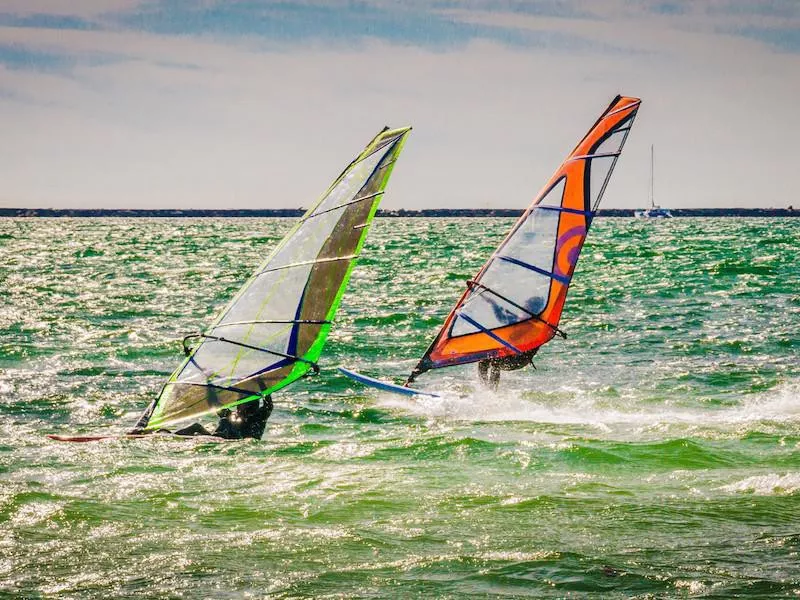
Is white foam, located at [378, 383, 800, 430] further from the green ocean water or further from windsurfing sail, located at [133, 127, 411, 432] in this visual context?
windsurfing sail, located at [133, 127, 411, 432]

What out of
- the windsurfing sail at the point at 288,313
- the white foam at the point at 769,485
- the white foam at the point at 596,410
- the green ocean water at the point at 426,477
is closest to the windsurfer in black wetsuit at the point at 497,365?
the white foam at the point at 596,410

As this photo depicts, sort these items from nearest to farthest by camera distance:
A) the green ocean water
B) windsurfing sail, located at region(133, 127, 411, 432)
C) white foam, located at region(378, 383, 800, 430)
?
1. the green ocean water
2. windsurfing sail, located at region(133, 127, 411, 432)
3. white foam, located at region(378, 383, 800, 430)

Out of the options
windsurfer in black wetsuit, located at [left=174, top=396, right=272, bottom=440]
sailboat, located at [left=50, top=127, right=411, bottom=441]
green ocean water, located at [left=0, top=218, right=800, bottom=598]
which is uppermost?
sailboat, located at [left=50, top=127, right=411, bottom=441]

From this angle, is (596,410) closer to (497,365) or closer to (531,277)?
(497,365)

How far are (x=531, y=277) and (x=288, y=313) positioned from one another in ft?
13.5

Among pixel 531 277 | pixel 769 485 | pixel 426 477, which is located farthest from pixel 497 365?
pixel 769 485

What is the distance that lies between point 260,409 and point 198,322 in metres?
11.1

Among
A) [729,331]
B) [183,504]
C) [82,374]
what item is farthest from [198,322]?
[183,504]

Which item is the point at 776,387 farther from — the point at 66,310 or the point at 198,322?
the point at 66,310

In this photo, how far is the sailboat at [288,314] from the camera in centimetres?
1041

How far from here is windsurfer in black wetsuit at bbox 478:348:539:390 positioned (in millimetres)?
13680

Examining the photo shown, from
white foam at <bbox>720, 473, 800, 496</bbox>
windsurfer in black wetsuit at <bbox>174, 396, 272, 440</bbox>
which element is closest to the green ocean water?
white foam at <bbox>720, 473, 800, 496</bbox>

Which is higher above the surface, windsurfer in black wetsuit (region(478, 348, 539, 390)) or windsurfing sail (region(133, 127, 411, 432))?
windsurfing sail (region(133, 127, 411, 432))

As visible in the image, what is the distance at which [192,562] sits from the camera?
7.10m
